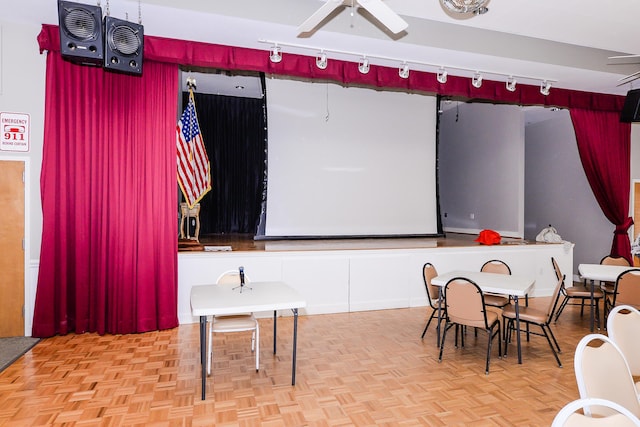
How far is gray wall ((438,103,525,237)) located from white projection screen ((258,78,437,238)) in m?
1.87

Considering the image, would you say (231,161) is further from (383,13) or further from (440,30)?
(383,13)

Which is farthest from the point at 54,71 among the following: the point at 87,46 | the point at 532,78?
the point at 532,78

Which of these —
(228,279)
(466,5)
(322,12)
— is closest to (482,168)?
(466,5)

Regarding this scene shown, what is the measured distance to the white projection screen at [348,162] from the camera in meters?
7.42

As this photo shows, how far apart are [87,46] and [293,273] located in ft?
11.3

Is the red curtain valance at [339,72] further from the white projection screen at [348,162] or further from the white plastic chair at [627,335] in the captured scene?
the white plastic chair at [627,335]

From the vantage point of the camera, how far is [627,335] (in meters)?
2.45

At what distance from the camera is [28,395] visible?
120 inches

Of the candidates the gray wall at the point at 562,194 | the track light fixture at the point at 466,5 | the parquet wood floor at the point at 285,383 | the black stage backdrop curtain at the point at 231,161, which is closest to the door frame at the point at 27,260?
the parquet wood floor at the point at 285,383

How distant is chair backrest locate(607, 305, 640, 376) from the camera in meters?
2.41

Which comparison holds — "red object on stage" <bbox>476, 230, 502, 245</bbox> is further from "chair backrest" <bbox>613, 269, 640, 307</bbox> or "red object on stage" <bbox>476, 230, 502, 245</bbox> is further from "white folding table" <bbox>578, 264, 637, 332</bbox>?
"chair backrest" <bbox>613, 269, 640, 307</bbox>

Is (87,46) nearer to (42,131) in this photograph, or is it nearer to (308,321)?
(42,131)

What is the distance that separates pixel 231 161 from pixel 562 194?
8196 mm

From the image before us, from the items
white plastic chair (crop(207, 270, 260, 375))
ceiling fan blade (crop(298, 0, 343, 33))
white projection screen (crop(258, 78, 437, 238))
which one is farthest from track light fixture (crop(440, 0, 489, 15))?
white projection screen (crop(258, 78, 437, 238))
